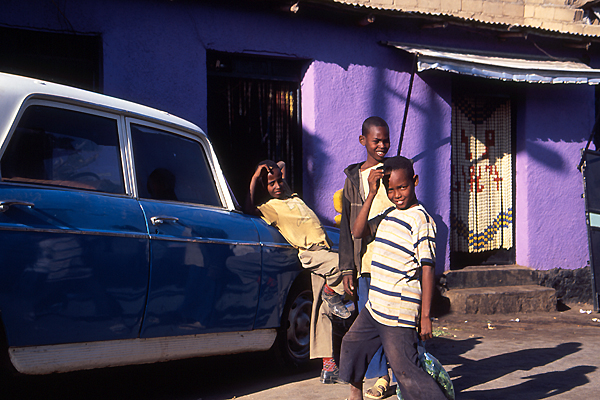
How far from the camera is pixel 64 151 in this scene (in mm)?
3178

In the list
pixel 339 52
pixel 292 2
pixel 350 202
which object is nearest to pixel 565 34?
pixel 339 52

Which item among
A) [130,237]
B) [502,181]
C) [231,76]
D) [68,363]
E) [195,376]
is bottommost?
[195,376]

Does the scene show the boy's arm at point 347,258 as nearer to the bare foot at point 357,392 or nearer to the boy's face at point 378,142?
the boy's face at point 378,142

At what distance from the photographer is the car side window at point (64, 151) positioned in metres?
2.93

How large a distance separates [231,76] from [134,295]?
13.8ft

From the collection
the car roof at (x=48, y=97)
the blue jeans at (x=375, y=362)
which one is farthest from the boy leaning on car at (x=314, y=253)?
the car roof at (x=48, y=97)

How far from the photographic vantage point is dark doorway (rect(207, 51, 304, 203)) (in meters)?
6.89

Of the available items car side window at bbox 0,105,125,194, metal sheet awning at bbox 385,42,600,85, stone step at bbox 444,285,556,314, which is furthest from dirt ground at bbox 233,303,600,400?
metal sheet awning at bbox 385,42,600,85

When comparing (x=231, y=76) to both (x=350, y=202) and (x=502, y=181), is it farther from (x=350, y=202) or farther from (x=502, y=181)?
(x=502, y=181)

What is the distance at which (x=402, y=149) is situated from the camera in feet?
25.9

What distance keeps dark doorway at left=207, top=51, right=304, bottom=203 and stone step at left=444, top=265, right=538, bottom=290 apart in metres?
2.49

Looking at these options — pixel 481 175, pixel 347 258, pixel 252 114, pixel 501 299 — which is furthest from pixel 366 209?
pixel 481 175

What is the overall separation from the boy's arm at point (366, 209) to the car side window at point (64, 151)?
1.43 metres

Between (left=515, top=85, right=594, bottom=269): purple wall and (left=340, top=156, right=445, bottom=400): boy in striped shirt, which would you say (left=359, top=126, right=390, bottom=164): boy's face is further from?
(left=515, top=85, right=594, bottom=269): purple wall
